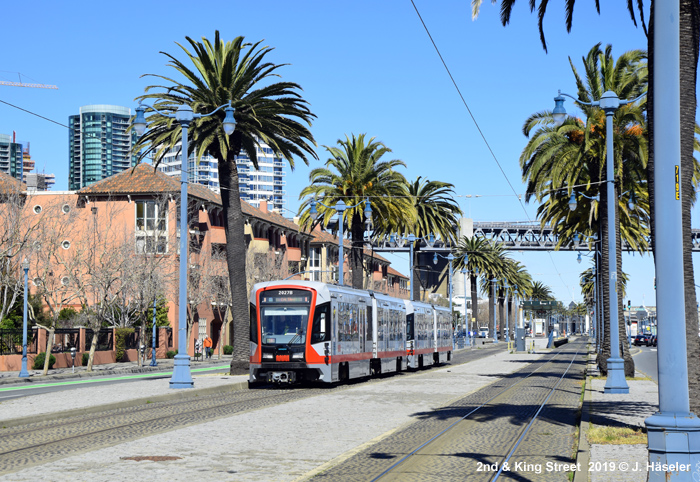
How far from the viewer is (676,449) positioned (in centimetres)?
741

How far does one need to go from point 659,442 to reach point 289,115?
28.9 m

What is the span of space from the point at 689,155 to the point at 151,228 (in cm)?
5142

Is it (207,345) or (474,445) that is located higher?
(474,445)

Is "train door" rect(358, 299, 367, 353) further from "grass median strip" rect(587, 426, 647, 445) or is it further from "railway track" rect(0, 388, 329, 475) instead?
"grass median strip" rect(587, 426, 647, 445)

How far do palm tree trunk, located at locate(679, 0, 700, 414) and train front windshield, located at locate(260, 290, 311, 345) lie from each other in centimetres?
1413

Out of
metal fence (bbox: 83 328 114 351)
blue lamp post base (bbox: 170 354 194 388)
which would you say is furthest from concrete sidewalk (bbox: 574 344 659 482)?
metal fence (bbox: 83 328 114 351)

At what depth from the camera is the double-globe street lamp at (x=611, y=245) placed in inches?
926

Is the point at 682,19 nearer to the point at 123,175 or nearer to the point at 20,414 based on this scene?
the point at 20,414


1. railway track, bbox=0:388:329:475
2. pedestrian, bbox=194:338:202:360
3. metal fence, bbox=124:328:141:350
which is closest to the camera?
railway track, bbox=0:388:329:475

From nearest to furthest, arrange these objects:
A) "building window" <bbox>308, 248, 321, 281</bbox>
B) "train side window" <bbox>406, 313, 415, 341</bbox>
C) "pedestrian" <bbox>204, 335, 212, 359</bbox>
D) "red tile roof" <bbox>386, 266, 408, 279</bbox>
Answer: "train side window" <bbox>406, 313, 415, 341</bbox>, "pedestrian" <bbox>204, 335, 212, 359</bbox>, "building window" <bbox>308, 248, 321, 281</bbox>, "red tile roof" <bbox>386, 266, 408, 279</bbox>

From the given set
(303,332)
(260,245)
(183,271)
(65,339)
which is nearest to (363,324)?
(303,332)

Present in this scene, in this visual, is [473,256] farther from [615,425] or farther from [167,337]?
[615,425]

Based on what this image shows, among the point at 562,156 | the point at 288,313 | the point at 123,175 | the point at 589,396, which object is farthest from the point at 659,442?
the point at 123,175

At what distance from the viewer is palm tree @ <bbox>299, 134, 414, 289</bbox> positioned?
44625mm
